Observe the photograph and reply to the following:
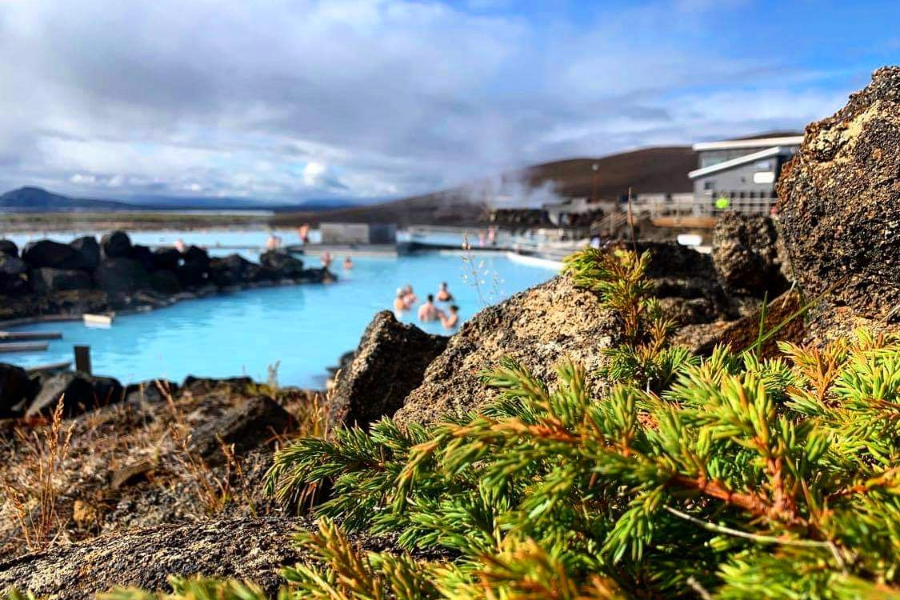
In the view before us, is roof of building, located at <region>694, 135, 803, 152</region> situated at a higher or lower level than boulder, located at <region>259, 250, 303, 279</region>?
higher

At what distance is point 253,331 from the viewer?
1933cm

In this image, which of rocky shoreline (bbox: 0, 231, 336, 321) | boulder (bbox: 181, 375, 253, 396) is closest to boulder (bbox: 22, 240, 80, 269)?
rocky shoreline (bbox: 0, 231, 336, 321)

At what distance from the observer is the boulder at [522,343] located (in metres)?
1.67

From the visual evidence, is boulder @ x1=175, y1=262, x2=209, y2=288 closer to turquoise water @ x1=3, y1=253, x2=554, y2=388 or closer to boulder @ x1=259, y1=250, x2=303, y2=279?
turquoise water @ x1=3, y1=253, x2=554, y2=388

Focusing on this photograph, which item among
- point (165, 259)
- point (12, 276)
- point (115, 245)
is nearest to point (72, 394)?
point (12, 276)

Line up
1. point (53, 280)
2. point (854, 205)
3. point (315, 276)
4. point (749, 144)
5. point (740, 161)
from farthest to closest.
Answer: point (749, 144)
point (740, 161)
point (315, 276)
point (53, 280)
point (854, 205)

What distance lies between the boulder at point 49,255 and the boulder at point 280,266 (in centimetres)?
731

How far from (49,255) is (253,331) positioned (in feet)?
28.0

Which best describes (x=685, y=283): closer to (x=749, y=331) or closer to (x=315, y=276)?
(x=749, y=331)

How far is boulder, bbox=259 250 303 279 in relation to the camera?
26594mm

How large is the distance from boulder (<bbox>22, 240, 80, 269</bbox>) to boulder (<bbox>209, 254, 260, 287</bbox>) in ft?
16.4

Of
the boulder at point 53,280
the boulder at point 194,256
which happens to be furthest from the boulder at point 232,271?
the boulder at point 53,280

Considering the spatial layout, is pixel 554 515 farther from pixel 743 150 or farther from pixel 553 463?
pixel 743 150

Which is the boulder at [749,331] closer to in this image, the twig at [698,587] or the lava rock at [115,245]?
the twig at [698,587]
